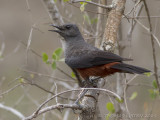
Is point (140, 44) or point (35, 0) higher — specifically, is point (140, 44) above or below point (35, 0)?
below

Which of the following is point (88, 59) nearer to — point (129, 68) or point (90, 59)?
point (90, 59)

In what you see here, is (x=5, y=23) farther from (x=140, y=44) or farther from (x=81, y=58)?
(x=81, y=58)

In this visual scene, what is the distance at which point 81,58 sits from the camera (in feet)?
15.1

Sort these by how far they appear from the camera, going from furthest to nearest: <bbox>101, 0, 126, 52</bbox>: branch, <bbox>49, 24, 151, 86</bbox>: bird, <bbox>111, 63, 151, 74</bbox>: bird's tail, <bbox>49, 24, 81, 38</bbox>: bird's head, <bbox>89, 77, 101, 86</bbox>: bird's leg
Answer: <bbox>49, 24, 81, 38</bbox>: bird's head
<bbox>89, 77, 101, 86</bbox>: bird's leg
<bbox>101, 0, 126, 52</bbox>: branch
<bbox>49, 24, 151, 86</bbox>: bird
<bbox>111, 63, 151, 74</bbox>: bird's tail

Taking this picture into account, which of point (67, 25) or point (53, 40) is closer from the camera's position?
point (67, 25)

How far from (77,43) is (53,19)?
0.64m

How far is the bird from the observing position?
4195 mm

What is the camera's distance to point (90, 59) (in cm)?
451

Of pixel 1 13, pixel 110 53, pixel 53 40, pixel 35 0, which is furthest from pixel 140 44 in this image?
pixel 1 13

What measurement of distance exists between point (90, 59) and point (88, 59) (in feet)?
0.12

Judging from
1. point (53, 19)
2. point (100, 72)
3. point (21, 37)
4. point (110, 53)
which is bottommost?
point (100, 72)

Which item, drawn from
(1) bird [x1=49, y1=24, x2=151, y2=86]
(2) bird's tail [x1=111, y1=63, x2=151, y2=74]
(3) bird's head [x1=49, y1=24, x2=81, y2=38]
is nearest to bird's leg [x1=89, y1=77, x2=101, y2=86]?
(1) bird [x1=49, y1=24, x2=151, y2=86]

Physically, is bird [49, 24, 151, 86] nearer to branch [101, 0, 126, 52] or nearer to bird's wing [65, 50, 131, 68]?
bird's wing [65, 50, 131, 68]

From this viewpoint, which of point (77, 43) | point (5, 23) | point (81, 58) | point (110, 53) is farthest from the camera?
point (5, 23)
